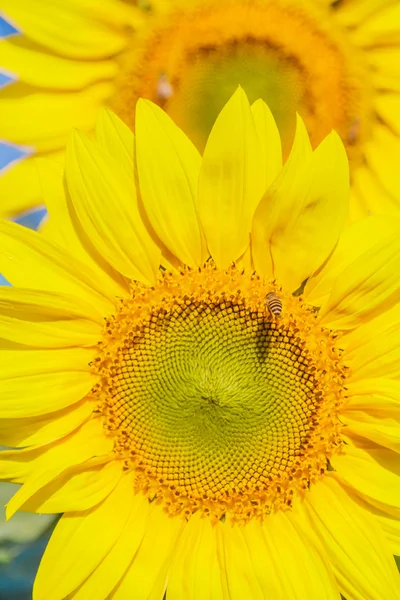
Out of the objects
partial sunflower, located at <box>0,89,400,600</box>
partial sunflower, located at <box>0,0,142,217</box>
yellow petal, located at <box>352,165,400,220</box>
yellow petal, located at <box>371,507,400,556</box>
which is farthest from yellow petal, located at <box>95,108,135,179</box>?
yellow petal, located at <box>371,507,400,556</box>

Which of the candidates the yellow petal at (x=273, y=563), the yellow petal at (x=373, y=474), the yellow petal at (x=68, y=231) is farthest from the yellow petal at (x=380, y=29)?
the yellow petal at (x=273, y=563)

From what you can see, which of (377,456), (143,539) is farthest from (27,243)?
(377,456)

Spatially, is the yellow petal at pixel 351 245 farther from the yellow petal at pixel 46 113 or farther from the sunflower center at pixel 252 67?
the yellow petal at pixel 46 113

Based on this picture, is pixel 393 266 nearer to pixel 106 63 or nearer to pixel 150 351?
pixel 150 351

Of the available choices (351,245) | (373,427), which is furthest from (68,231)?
(373,427)

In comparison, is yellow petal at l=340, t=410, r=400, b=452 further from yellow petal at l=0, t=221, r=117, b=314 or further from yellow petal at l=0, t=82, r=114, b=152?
yellow petal at l=0, t=82, r=114, b=152

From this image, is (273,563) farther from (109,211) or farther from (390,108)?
(390,108)
